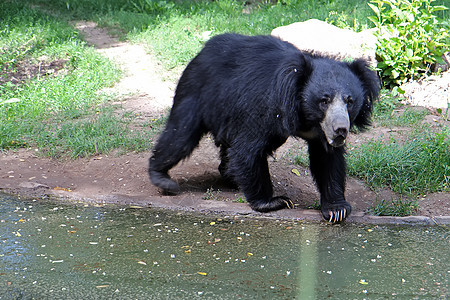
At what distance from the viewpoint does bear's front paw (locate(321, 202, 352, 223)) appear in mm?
3793

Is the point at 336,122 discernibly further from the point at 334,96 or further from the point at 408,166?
the point at 408,166

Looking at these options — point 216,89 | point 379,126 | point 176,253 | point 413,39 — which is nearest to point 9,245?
point 176,253

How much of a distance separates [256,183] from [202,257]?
996 mm

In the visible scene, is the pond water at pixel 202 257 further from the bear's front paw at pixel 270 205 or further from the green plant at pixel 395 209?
the green plant at pixel 395 209

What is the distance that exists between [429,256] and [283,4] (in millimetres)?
7278

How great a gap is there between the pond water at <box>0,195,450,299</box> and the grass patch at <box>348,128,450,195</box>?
0.90 meters

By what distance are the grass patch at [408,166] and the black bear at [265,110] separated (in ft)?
2.47

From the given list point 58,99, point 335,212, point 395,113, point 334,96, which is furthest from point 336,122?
point 58,99

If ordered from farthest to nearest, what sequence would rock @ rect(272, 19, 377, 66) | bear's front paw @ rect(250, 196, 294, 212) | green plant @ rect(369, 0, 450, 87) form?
1. rock @ rect(272, 19, 377, 66)
2. green plant @ rect(369, 0, 450, 87)
3. bear's front paw @ rect(250, 196, 294, 212)

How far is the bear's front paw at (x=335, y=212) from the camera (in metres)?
3.79

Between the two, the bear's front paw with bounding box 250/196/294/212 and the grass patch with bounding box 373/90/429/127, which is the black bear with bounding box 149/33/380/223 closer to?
the bear's front paw with bounding box 250/196/294/212

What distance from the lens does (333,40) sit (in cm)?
641

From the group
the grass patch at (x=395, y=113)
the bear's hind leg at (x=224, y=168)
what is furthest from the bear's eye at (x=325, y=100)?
the grass patch at (x=395, y=113)

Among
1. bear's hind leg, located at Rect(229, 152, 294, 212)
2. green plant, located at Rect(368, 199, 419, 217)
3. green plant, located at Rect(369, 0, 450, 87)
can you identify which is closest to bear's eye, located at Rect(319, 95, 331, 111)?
bear's hind leg, located at Rect(229, 152, 294, 212)
